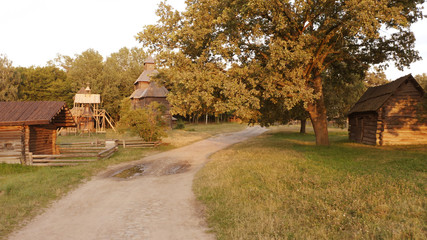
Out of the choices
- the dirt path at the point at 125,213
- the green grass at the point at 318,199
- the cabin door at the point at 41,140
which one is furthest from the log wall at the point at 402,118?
the cabin door at the point at 41,140

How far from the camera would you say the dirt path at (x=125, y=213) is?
22.9 feet

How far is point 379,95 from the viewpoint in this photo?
2339cm

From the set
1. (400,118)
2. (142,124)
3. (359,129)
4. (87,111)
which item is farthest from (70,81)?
(400,118)

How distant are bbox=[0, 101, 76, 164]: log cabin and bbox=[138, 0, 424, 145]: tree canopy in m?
8.58

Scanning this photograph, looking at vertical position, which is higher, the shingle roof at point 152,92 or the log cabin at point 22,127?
the shingle roof at point 152,92

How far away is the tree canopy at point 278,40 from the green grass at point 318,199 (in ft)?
15.0

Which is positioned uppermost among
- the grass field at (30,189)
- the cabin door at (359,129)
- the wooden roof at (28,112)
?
the wooden roof at (28,112)

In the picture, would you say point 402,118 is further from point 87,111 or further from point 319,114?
point 87,111

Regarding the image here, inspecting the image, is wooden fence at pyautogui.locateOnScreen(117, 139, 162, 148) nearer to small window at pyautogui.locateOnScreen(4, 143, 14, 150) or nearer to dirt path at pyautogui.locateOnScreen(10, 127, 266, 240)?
small window at pyautogui.locateOnScreen(4, 143, 14, 150)

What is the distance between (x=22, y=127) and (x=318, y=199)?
1926cm

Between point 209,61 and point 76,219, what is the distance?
559 inches

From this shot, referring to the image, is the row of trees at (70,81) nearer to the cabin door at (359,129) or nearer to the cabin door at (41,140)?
the cabin door at (41,140)

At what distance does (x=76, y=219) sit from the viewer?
319 inches

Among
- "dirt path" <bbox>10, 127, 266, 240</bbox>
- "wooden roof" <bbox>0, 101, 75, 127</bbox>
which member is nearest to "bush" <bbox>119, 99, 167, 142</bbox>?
"wooden roof" <bbox>0, 101, 75, 127</bbox>
